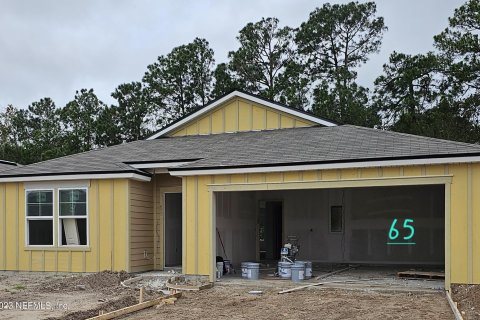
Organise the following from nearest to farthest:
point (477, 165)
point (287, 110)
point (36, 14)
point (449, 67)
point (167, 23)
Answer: point (477, 165) < point (287, 110) < point (36, 14) < point (449, 67) < point (167, 23)

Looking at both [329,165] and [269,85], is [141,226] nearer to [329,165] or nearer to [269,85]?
[329,165]

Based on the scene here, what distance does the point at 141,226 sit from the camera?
15.4m

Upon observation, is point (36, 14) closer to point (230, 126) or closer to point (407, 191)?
point (230, 126)

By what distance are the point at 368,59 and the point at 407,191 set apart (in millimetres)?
16539

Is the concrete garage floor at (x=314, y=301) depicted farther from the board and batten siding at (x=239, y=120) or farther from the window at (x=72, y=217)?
the board and batten siding at (x=239, y=120)

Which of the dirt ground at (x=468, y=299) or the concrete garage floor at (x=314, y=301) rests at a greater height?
the dirt ground at (x=468, y=299)

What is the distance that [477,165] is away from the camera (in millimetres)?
11086

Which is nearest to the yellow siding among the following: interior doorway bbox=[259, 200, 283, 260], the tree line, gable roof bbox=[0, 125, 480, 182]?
gable roof bbox=[0, 125, 480, 182]

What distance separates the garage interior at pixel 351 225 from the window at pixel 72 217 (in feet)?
13.2

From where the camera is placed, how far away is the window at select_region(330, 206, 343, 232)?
742 inches

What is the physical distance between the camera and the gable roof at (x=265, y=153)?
11.8 metres

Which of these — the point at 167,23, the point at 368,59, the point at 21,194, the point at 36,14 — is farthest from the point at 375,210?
the point at 167,23

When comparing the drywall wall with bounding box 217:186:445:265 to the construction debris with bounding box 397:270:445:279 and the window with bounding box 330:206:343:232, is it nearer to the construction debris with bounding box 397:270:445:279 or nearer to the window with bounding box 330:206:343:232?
the window with bounding box 330:206:343:232

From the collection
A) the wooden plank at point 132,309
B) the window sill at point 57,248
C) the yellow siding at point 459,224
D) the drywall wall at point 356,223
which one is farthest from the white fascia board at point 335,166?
the drywall wall at point 356,223
